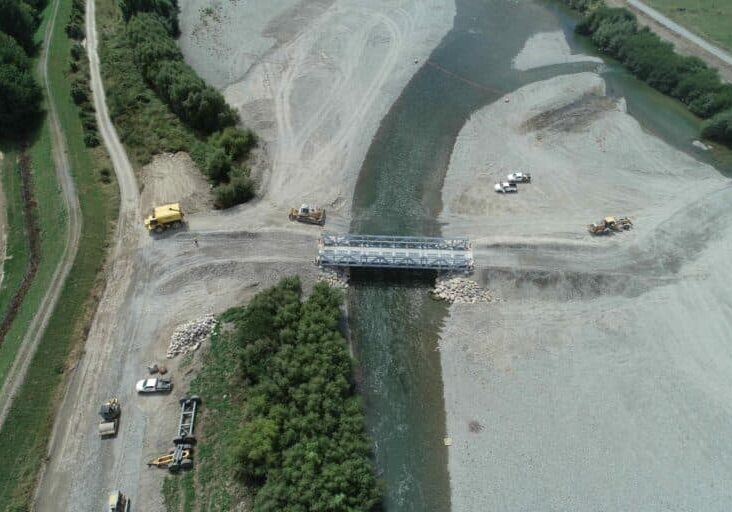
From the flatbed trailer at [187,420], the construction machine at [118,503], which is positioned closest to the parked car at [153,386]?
the flatbed trailer at [187,420]

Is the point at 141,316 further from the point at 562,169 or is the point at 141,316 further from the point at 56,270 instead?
the point at 562,169

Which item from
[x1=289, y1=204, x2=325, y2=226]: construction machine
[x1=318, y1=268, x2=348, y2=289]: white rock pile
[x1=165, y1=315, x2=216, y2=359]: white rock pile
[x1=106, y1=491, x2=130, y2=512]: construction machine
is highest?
[x1=289, y1=204, x2=325, y2=226]: construction machine

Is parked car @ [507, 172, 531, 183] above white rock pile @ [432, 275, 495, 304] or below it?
above

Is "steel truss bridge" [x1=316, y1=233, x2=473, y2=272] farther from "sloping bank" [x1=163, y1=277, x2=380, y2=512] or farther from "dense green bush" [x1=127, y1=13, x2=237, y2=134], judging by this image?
"dense green bush" [x1=127, y1=13, x2=237, y2=134]

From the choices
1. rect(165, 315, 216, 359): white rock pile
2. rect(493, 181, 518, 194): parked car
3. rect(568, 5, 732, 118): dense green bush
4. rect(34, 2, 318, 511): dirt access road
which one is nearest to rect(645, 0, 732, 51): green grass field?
rect(568, 5, 732, 118): dense green bush

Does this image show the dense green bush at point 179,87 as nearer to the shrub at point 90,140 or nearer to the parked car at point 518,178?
the shrub at point 90,140

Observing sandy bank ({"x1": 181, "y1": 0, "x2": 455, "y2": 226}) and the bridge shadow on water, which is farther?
sandy bank ({"x1": 181, "y1": 0, "x2": 455, "y2": 226})

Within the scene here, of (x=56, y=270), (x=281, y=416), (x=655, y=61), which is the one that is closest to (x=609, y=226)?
(x=655, y=61)

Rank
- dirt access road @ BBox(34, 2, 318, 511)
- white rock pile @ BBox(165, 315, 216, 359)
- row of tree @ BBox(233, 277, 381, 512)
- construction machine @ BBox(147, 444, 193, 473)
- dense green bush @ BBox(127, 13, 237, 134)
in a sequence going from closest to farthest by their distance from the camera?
row of tree @ BBox(233, 277, 381, 512) → dirt access road @ BBox(34, 2, 318, 511) → construction machine @ BBox(147, 444, 193, 473) → white rock pile @ BBox(165, 315, 216, 359) → dense green bush @ BBox(127, 13, 237, 134)
